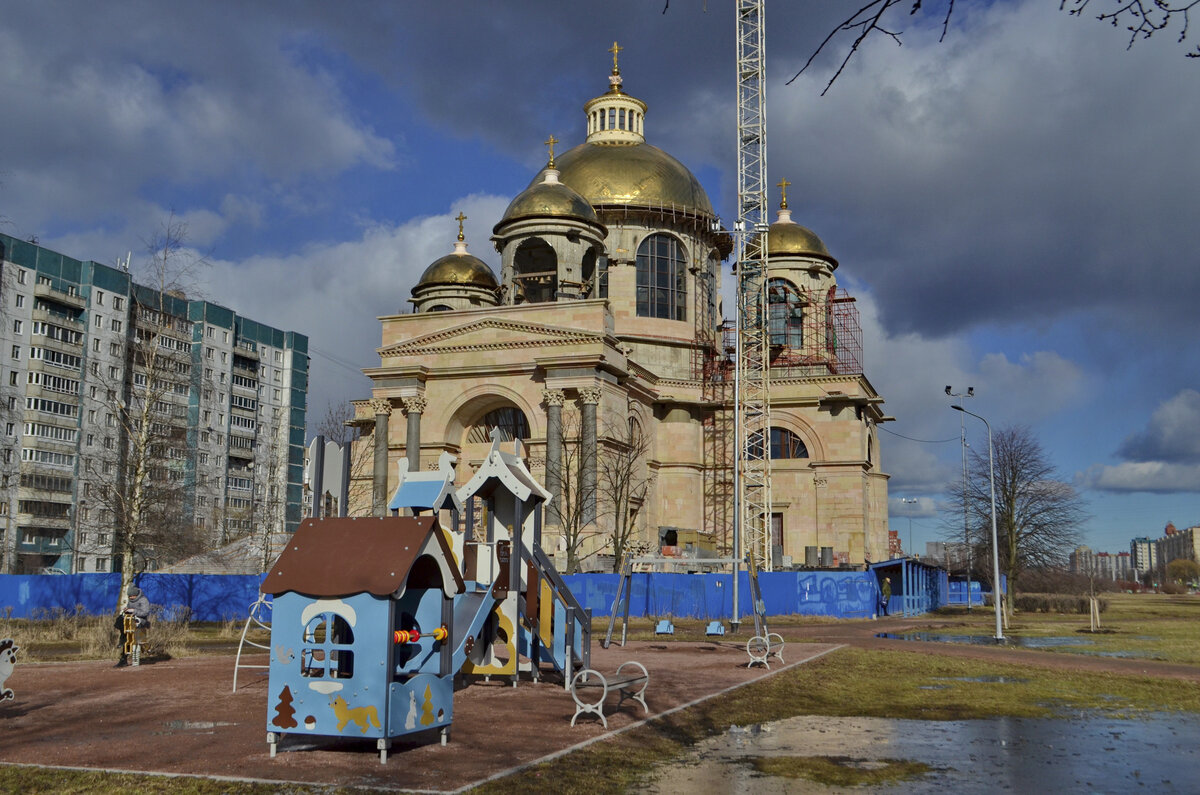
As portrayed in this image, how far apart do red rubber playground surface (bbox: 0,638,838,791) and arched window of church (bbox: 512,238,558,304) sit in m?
Result: 40.7

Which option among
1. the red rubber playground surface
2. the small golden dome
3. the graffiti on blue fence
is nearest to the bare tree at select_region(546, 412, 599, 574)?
the graffiti on blue fence

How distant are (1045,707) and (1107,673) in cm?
599

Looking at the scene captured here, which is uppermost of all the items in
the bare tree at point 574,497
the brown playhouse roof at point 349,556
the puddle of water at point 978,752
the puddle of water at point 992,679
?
the bare tree at point 574,497

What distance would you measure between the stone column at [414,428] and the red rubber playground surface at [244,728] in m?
31.4

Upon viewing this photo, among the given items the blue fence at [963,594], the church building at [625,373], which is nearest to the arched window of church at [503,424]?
the church building at [625,373]

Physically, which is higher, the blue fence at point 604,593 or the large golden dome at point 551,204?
the large golden dome at point 551,204

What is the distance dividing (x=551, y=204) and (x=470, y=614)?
1671 inches

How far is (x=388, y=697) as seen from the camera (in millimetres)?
10953

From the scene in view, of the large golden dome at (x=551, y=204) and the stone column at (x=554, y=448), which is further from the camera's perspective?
the large golden dome at (x=551, y=204)

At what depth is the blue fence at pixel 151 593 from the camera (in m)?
41.6

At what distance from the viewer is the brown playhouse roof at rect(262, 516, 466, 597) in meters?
11.2

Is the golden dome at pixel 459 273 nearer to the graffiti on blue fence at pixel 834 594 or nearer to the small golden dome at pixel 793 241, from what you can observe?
the small golden dome at pixel 793 241

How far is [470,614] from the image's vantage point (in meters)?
15.8

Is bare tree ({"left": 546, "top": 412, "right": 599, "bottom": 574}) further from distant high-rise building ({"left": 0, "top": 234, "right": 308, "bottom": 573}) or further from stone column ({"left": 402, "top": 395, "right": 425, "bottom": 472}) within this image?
distant high-rise building ({"left": 0, "top": 234, "right": 308, "bottom": 573})
